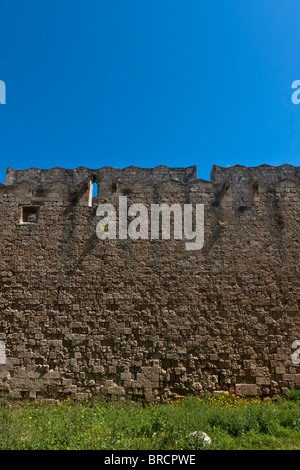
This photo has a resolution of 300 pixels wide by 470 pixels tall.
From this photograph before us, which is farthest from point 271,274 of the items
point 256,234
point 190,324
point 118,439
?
point 118,439

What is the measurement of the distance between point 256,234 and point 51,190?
6210 mm

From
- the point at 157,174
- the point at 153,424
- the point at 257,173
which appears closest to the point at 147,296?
the point at 153,424

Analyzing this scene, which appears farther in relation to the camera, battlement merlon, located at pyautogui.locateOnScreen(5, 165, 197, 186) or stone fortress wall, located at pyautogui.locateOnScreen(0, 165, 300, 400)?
battlement merlon, located at pyautogui.locateOnScreen(5, 165, 197, 186)

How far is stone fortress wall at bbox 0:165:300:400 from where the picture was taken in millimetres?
7961

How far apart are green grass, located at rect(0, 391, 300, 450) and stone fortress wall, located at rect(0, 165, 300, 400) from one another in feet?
1.59

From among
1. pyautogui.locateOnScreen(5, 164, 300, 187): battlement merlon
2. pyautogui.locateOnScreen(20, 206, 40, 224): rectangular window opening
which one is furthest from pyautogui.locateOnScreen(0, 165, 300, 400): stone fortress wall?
pyautogui.locateOnScreen(5, 164, 300, 187): battlement merlon

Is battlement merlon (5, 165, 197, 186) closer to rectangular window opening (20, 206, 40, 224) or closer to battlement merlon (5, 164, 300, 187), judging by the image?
battlement merlon (5, 164, 300, 187)

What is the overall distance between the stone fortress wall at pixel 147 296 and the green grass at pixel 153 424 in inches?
19.1

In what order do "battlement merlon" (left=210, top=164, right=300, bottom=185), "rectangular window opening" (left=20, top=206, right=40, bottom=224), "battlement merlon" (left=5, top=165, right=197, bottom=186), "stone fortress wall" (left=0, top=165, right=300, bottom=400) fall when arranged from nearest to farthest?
1. "stone fortress wall" (left=0, top=165, right=300, bottom=400)
2. "rectangular window opening" (left=20, top=206, right=40, bottom=224)
3. "battlement merlon" (left=210, top=164, right=300, bottom=185)
4. "battlement merlon" (left=5, top=165, right=197, bottom=186)

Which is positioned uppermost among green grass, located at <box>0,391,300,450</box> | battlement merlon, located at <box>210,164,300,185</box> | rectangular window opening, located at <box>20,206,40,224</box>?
battlement merlon, located at <box>210,164,300,185</box>

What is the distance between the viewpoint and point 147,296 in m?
8.46

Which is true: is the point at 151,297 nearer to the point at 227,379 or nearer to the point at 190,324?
the point at 190,324

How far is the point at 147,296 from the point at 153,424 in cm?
314

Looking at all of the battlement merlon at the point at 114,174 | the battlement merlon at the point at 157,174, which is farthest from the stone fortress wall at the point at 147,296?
the battlement merlon at the point at 114,174
